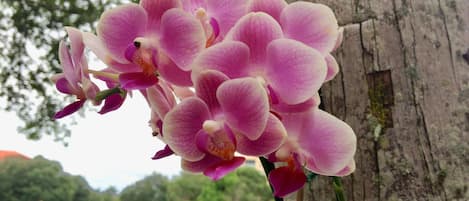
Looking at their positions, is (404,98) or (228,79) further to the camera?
(404,98)

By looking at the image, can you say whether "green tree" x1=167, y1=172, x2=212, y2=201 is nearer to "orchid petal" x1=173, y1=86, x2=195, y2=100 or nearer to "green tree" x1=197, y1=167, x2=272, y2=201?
"green tree" x1=197, y1=167, x2=272, y2=201

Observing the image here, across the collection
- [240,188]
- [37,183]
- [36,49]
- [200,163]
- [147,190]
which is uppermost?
[200,163]

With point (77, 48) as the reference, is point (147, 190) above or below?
below

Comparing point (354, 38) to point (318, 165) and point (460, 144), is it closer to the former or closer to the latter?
point (460, 144)

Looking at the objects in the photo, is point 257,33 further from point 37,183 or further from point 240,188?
→ point 240,188

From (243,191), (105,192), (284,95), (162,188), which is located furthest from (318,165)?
(243,191)

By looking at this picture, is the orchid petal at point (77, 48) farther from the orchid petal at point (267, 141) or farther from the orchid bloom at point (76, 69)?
the orchid petal at point (267, 141)

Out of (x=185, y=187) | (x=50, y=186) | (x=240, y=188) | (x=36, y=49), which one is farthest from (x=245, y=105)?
(x=240, y=188)

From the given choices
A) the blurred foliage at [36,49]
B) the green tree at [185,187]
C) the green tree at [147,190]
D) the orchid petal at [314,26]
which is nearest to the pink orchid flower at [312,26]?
the orchid petal at [314,26]
